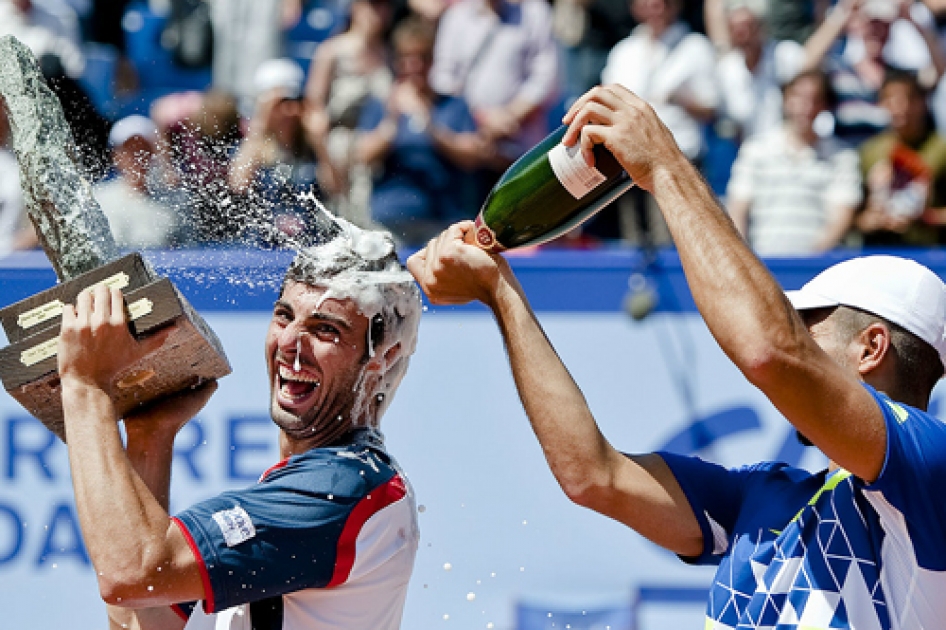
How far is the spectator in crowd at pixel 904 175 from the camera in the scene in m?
7.26

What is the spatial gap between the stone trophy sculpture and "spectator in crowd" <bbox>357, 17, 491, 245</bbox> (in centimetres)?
406

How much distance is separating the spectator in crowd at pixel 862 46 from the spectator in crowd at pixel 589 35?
125 centimetres

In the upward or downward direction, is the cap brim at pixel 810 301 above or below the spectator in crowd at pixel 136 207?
below

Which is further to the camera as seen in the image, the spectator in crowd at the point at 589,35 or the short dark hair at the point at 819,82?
the spectator in crowd at the point at 589,35

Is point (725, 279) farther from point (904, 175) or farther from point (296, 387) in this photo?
point (904, 175)

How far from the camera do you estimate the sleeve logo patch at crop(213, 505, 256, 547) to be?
9.16 feet

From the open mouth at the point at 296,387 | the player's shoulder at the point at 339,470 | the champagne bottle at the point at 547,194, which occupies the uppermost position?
the champagne bottle at the point at 547,194

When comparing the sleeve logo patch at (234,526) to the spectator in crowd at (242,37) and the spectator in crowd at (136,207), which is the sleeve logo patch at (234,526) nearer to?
the spectator in crowd at (136,207)

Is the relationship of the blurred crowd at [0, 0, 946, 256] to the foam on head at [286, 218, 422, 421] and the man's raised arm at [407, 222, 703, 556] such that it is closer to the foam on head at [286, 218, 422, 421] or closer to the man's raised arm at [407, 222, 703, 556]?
the foam on head at [286, 218, 422, 421]

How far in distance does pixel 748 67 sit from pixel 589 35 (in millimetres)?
1157

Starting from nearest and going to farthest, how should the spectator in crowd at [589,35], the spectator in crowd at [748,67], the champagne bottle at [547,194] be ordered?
the champagne bottle at [547,194] → the spectator in crowd at [748,67] → the spectator in crowd at [589,35]

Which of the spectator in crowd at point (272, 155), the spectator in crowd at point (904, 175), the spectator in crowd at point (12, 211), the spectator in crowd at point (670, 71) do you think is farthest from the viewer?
the spectator in crowd at point (670, 71)

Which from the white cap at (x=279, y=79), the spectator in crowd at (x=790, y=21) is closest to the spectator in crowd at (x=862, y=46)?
the spectator in crowd at (x=790, y=21)

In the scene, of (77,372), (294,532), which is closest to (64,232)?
(77,372)
